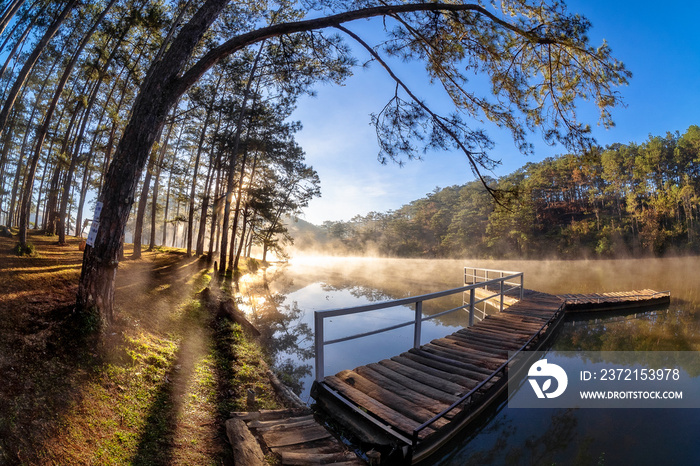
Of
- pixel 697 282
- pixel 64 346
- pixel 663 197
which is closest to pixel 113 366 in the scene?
pixel 64 346

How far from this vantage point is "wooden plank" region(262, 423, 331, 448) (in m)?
2.81

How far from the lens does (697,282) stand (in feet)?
63.2

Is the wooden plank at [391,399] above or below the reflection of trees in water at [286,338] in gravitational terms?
above

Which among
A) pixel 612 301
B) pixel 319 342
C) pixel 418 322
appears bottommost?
pixel 612 301

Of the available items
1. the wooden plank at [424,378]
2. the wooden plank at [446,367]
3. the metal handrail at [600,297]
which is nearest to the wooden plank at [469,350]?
the wooden plank at [446,367]

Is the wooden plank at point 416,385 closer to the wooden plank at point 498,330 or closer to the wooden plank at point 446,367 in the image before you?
the wooden plank at point 446,367

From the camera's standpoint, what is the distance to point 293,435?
2.94m

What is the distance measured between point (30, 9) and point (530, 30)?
17398 millimetres

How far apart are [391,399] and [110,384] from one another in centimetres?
328

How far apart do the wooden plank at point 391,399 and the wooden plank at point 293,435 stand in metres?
0.85

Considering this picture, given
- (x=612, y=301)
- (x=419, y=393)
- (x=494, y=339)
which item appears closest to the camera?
(x=419, y=393)

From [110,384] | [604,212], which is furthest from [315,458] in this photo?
[604,212]

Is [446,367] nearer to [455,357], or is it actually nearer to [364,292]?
[455,357]

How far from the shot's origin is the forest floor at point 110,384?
7.45 feet
